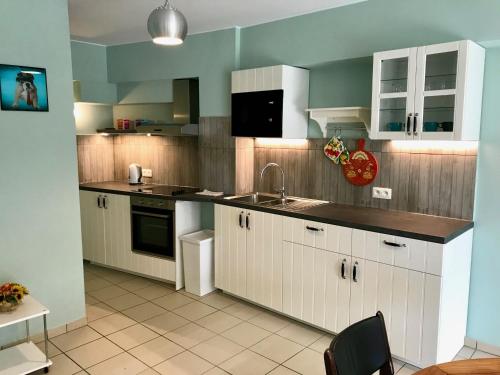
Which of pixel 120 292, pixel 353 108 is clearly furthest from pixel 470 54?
pixel 120 292

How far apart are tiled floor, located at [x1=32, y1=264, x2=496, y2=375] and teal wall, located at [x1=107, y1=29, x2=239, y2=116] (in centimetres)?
192

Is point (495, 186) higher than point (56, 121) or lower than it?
lower

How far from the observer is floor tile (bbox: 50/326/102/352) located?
295 cm

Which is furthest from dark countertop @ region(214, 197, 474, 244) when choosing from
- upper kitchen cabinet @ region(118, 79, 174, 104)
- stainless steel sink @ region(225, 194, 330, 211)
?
upper kitchen cabinet @ region(118, 79, 174, 104)

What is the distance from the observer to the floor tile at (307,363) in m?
2.63

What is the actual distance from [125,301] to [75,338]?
0.70m

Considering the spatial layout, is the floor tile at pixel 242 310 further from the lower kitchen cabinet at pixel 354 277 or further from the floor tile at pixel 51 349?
the floor tile at pixel 51 349

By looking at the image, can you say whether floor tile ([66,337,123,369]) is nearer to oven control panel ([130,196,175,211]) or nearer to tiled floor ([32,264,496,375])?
tiled floor ([32,264,496,375])

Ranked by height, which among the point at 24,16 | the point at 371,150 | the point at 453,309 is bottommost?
Answer: the point at 453,309

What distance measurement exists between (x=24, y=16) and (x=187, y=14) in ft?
4.24

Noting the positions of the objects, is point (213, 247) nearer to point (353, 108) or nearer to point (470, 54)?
point (353, 108)

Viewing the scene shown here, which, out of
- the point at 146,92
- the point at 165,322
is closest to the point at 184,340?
the point at 165,322

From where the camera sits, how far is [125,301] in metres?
3.72

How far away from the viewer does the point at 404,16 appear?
2.93m
